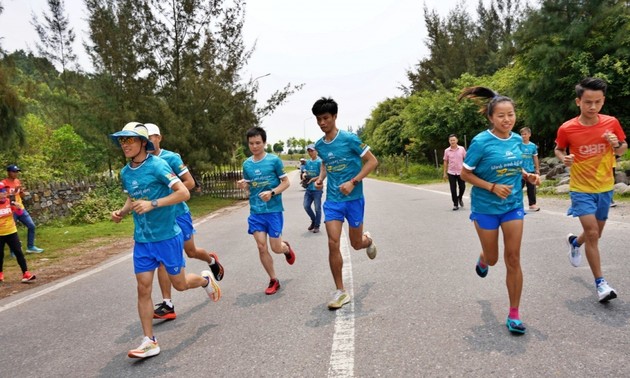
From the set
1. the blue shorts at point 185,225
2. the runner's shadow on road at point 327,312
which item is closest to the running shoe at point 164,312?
the blue shorts at point 185,225

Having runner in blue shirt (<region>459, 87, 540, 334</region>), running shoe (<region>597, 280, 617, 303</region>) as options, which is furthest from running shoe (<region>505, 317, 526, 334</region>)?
running shoe (<region>597, 280, 617, 303</region>)

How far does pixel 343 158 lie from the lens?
15.3ft

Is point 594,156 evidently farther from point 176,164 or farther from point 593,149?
point 176,164

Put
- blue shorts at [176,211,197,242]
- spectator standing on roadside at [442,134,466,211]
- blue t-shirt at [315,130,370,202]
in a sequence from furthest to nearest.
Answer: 1. spectator standing on roadside at [442,134,466,211]
2. blue shorts at [176,211,197,242]
3. blue t-shirt at [315,130,370,202]

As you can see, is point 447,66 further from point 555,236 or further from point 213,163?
point 555,236

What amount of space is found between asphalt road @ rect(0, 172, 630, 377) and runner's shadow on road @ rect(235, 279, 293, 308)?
0.05ft

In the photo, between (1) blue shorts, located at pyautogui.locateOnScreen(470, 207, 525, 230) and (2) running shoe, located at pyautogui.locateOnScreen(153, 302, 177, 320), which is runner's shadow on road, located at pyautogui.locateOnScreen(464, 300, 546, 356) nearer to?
(1) blue shorts, located at pyautogui.locateOnScreen(470, 207, 525, 230)

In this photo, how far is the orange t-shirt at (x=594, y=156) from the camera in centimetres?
429

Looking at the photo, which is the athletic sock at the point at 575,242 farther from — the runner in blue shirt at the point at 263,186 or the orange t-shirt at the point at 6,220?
the orange t-shirt at the point at 6,220

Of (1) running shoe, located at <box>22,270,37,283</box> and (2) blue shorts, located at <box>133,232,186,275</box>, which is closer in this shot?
(2) blue shorts, located at <box>133,232,186,275</box>

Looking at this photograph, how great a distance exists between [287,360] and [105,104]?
68.1ft

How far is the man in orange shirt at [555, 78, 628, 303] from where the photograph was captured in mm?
4145

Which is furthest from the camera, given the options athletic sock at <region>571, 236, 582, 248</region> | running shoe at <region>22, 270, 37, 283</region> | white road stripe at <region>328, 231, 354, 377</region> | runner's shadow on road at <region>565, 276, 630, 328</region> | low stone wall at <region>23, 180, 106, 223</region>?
low stone wall at <region>23, 180, 106, 223</region>

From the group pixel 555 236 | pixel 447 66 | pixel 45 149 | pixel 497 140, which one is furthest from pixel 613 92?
pixel 447 66
